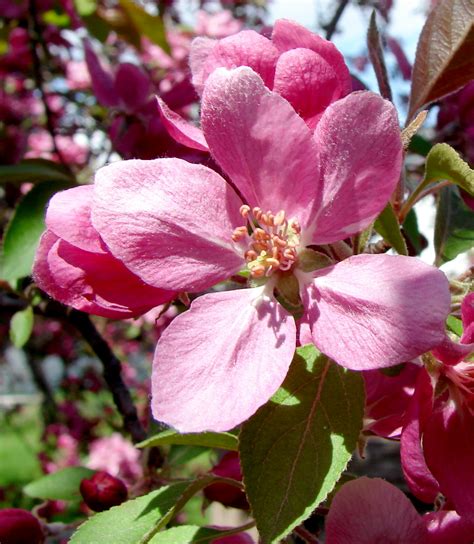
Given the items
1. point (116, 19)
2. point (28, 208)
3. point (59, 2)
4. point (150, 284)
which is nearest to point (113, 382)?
point (28, 208)

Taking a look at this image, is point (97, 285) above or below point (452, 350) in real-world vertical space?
below

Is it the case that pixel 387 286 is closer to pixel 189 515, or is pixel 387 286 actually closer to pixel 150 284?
pixel 150 284

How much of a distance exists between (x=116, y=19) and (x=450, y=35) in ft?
6.46

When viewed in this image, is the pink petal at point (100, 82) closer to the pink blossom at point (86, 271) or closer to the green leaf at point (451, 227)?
the green leaf at point (451, 227)

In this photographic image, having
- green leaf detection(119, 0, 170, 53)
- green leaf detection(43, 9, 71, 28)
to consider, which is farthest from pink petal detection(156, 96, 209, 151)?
green leaf detection(43, 9, 71, 28)

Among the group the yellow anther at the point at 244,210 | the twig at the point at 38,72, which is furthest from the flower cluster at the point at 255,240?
the twig at the point at 38,72

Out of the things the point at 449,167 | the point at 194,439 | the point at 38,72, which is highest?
the point at 449,167

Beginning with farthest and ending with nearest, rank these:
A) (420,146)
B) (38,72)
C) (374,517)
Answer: (38,72) → (420,146) → (374,517)

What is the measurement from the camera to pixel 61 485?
177cm

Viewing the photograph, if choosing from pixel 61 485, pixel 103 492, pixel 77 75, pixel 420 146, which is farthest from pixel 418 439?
pixel 77 75

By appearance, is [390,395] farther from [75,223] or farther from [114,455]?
[114,455]

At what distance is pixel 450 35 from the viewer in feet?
3.27

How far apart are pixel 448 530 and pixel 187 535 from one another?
39 cm

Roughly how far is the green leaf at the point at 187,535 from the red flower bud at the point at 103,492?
326mm
